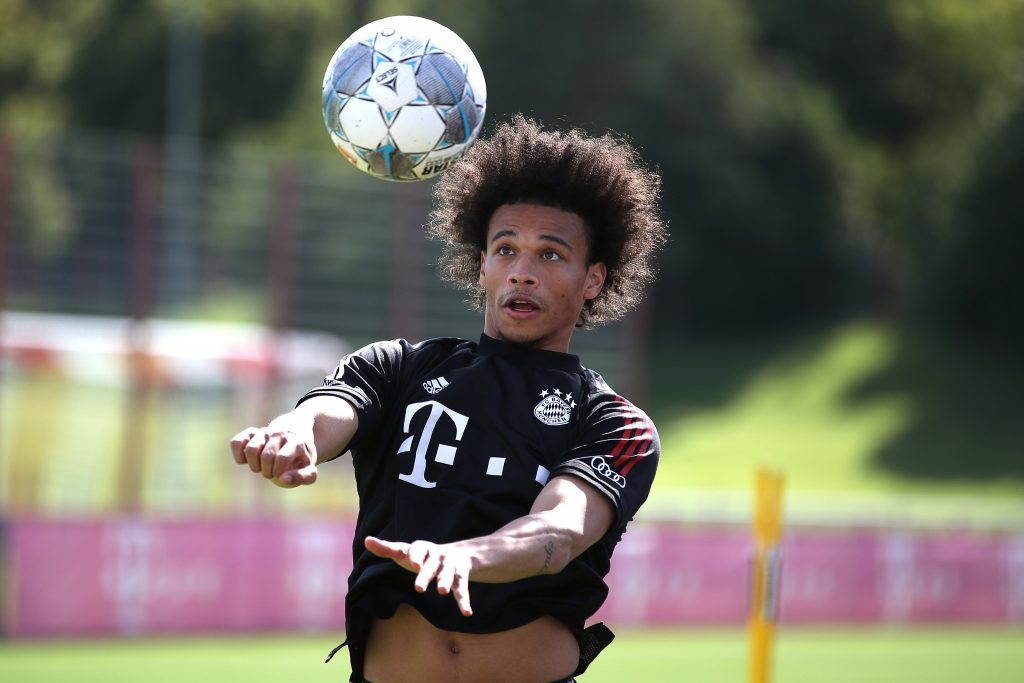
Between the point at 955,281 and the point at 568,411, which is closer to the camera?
the point at 568,411

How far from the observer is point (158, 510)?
1752cm

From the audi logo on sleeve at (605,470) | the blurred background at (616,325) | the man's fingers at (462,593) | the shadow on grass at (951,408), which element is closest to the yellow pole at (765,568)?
the audi logo on sleeve at (605,470)

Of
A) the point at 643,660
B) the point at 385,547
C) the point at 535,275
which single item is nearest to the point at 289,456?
the point at 385,547

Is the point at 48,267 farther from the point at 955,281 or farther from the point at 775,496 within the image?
the point at 955,281

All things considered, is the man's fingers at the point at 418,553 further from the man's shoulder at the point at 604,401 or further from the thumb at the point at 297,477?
the man's shoulder at the point at 604,401

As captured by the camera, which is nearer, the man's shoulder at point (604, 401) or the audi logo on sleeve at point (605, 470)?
the audi logo on sleeve at point (605, 470)

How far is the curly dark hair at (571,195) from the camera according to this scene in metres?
4.59

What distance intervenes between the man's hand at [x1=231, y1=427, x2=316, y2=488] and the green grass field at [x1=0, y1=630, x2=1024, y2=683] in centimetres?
808

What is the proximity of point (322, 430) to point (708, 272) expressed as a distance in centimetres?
4071

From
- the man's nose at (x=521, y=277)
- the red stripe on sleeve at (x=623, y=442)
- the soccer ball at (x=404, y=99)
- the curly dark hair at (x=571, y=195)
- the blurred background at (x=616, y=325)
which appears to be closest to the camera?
the red stripe on sleeve at (x=623, y=442)

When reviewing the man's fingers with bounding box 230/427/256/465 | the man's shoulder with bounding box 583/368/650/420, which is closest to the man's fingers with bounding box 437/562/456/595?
the man's fingers with bounding box 230/427/256/465

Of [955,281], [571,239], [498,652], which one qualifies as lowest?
[498,652]

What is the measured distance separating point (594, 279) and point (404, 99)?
2.71 feet

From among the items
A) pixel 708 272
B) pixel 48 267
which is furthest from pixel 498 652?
pixel 708 272
